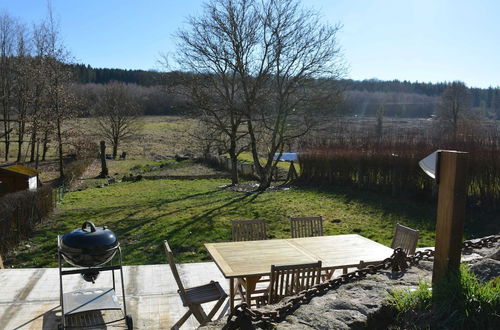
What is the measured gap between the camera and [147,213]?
12492 mm

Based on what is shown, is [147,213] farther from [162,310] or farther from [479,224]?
[479,224]

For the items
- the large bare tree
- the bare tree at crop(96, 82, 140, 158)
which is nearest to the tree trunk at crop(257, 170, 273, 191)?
the large bare tree

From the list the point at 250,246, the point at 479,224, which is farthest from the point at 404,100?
the point at 250,246

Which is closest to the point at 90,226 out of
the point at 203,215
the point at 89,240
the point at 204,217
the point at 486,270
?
the point at 89,240

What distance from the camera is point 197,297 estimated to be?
471 centimetres

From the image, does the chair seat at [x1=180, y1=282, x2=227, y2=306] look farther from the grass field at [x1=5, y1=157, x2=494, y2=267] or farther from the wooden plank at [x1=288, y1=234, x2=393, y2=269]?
the grass field at [x1=5, y1=157, x2=494, y2=267]

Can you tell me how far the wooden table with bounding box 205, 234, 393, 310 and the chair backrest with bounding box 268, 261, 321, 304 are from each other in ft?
0.90

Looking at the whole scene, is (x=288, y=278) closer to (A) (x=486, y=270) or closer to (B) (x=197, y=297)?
(B) (x=197, y=297)

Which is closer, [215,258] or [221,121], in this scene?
[215,258]

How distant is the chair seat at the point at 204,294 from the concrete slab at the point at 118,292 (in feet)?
1.20

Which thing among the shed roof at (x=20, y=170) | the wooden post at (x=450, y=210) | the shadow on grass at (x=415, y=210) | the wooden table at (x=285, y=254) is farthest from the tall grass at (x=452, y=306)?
the shed roof at (x=20, y=170)

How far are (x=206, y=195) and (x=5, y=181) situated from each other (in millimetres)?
6767

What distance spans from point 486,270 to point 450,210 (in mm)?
700

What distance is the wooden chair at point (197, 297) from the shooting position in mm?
4531
